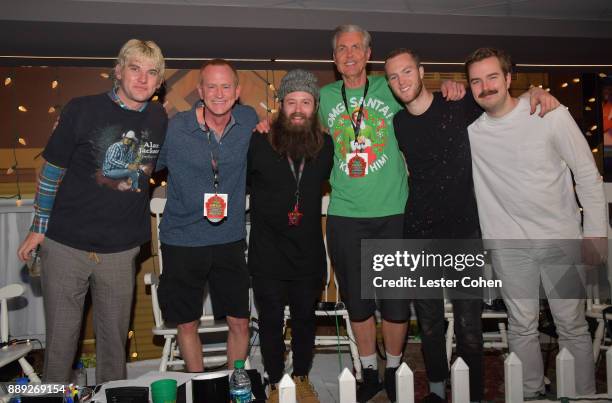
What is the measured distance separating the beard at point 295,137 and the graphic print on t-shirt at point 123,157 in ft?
2.10

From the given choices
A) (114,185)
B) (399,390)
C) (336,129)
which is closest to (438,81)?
(336,129)

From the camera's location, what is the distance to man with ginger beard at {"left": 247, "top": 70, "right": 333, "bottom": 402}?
2.94 metres

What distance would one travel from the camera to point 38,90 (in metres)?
4.23

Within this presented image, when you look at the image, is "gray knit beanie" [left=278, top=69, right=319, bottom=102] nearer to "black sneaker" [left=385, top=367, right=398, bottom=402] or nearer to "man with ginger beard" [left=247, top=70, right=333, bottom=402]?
"man with ginger beard" [left=247, top=70, right=333, bottom=402]

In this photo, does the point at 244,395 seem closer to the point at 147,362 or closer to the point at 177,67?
the point at 147,362

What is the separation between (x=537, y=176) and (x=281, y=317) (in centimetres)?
150

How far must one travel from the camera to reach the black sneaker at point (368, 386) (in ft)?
10.2

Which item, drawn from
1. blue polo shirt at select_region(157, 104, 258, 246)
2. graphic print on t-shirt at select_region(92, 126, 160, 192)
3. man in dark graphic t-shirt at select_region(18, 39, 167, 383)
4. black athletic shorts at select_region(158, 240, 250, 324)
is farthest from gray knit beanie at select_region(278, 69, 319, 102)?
black athletic shorts at select_region(158, 240, 250, 324)

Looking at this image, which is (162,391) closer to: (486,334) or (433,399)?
(433,399)

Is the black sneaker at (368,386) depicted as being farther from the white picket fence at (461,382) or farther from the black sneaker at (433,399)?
the white picket fence at (461,382)

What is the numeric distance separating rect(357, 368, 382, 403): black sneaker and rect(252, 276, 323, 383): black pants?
35cm

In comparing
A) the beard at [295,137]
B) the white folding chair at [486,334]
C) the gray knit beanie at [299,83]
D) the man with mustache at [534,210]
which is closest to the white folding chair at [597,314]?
the white folding chair at [486,334]

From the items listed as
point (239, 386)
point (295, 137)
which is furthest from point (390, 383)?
point (295, 137)

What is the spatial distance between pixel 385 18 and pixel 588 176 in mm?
2419
